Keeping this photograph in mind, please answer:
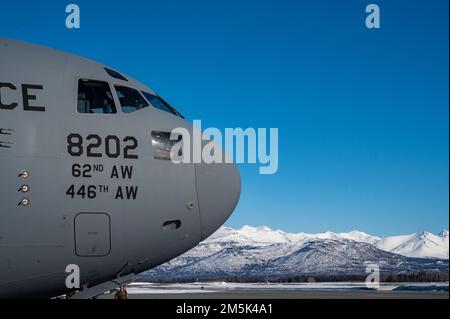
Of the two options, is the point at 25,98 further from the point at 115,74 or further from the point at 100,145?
the point at 115,74

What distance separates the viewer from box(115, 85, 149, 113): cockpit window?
11.6 metres

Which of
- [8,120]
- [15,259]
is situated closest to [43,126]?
[8,120]

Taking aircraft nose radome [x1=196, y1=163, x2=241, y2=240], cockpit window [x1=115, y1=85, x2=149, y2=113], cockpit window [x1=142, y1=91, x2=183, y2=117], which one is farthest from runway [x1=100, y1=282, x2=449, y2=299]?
cockpit window [x1=115, y1=85, x2=149, y2=113]

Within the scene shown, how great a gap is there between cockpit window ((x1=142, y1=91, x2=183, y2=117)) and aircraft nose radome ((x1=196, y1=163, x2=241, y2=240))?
1522mm

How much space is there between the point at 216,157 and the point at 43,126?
10.7ft

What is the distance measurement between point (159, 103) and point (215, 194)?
2.23m

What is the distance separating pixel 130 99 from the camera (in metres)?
11.8

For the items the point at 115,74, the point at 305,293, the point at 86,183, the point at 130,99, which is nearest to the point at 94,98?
the point at 130,99

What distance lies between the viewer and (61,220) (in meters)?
10.4

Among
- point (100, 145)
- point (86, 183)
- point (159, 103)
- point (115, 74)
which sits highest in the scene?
point (115, 74)

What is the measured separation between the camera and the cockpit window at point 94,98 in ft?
37.0

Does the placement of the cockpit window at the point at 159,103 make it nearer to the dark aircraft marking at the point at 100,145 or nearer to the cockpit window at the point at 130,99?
the cockpit window at the point at 130,99
